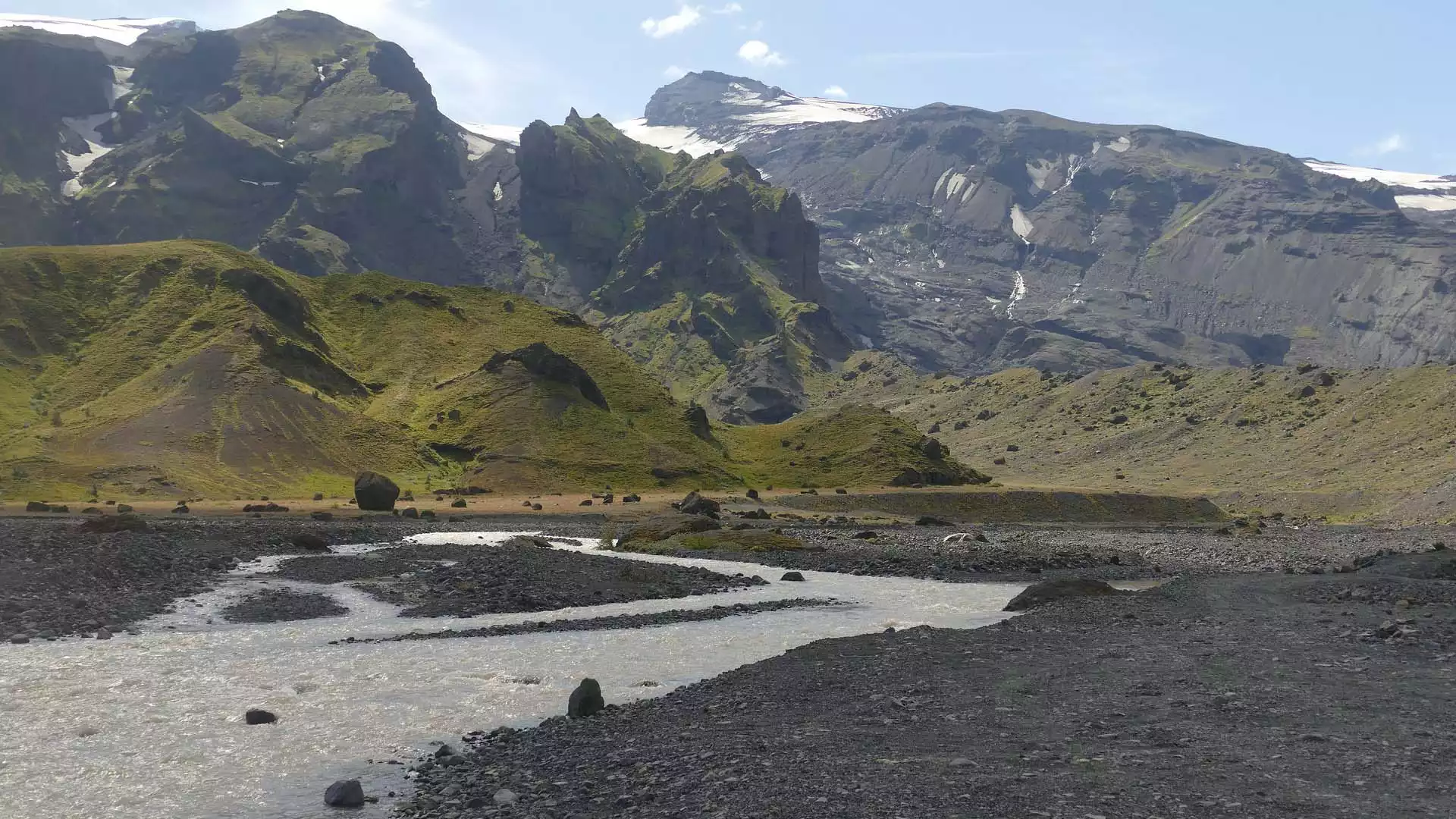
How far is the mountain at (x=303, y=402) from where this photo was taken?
390 feet

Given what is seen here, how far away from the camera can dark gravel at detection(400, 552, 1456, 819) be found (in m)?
17.8

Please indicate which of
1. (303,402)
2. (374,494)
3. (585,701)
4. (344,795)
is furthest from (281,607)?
(303,402)

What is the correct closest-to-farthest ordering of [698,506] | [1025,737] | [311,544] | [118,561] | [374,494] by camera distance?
1. [1025,737]
2. [118,561]
3. [311,544]
4. [374,494]
5. [698,506]

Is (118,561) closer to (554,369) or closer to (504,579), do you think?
(504,579)

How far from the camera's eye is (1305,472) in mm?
155375

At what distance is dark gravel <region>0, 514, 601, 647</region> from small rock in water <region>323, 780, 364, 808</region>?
2104cm

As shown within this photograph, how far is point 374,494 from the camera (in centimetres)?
10362

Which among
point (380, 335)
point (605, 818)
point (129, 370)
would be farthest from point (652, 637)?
point (380, 335)

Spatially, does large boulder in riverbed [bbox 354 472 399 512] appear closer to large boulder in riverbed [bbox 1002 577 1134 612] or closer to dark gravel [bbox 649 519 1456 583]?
dark gravel [bbox 649 519 1456 583]

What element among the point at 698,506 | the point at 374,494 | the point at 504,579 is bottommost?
the point at 698,506

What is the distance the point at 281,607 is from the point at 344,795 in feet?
88.8

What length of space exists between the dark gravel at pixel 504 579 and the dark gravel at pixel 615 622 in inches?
166

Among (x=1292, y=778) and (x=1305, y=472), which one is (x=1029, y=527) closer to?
(x=1305, y=472)

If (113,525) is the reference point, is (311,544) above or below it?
below
